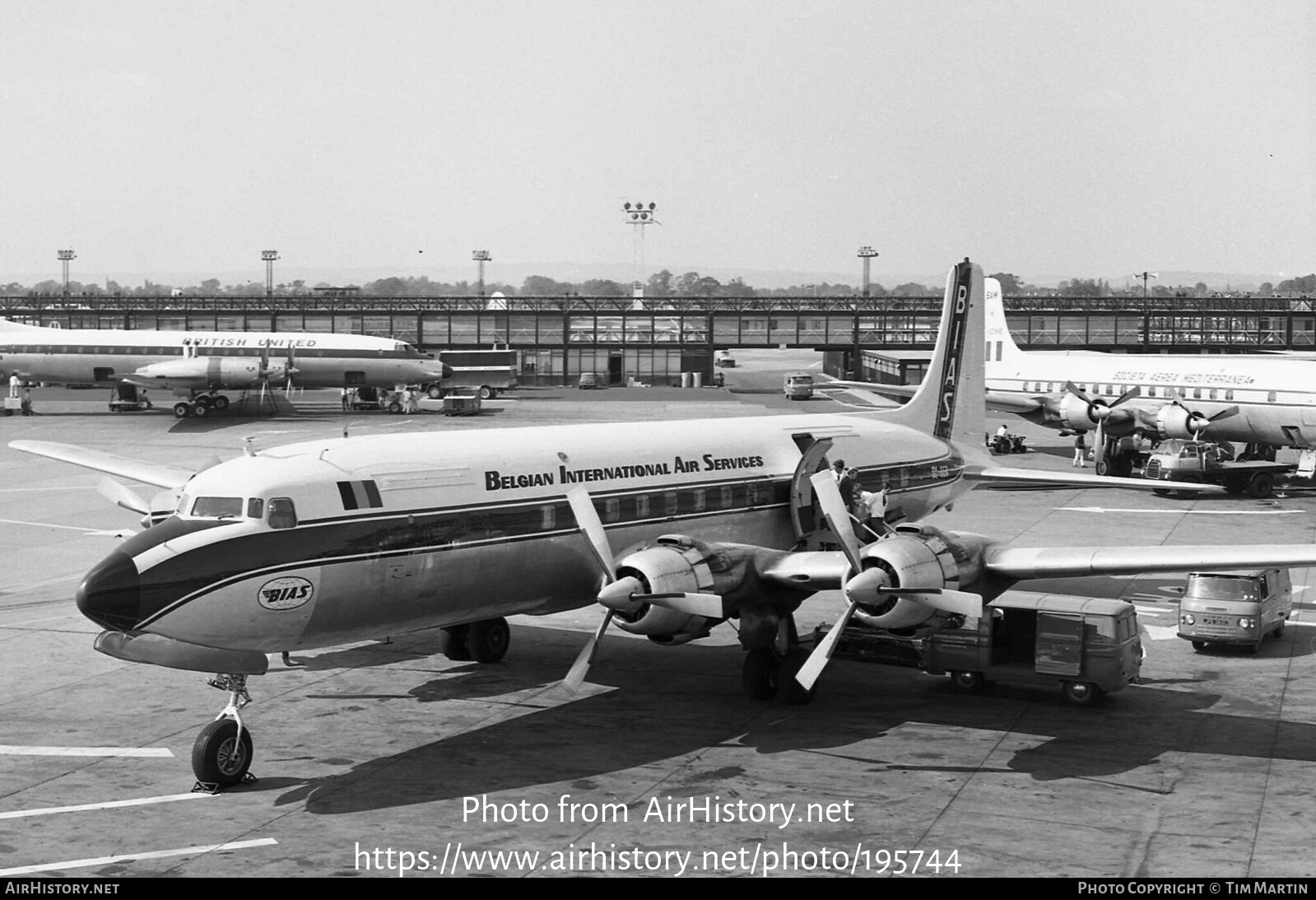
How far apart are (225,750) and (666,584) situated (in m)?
6.02

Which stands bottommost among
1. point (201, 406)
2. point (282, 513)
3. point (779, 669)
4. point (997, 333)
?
point (779, 669)

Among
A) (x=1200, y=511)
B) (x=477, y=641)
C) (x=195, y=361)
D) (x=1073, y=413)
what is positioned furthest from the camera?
(x=195, y=361)

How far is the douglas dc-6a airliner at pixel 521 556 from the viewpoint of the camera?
16.0 m

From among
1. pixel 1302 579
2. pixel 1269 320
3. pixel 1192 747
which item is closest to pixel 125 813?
pixel 1192 747

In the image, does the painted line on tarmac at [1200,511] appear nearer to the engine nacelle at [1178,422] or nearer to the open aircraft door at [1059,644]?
the engine nacelle at [1178,422]

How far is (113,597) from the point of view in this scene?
15367 millimetres

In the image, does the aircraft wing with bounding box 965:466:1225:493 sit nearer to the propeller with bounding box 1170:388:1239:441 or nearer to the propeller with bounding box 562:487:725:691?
the propeller with bounding box 562:487:725:691

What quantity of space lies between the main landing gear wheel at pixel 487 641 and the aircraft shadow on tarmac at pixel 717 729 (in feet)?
1.13

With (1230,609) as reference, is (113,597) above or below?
above

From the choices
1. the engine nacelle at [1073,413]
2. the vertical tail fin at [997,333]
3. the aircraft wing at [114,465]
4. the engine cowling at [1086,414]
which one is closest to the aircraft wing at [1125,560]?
the aircraft wing at [114,465]

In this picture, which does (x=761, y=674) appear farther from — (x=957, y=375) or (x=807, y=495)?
(x=957, y=375)

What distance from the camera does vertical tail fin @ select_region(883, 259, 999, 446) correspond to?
95.7 ft

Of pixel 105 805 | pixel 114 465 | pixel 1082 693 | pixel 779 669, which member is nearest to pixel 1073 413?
pixel 1082 693
